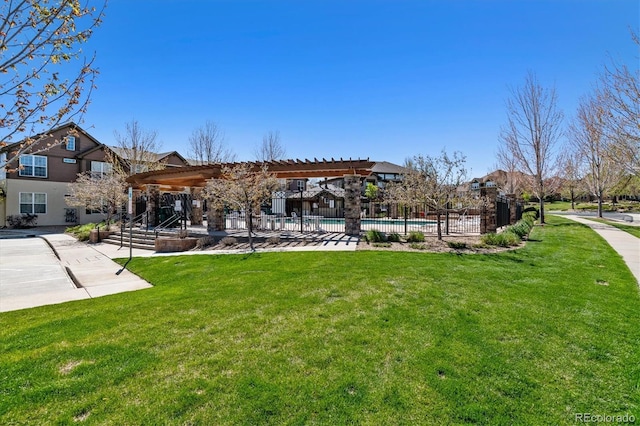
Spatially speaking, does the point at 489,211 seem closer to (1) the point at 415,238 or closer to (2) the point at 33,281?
(1) the point at 415,238

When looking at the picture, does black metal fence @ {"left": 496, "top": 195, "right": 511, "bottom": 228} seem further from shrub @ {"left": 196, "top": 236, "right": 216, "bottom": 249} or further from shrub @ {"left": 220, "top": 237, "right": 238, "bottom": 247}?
shrub @ {"left": 196, "top": 236, "right": 216, "bottom": 249}

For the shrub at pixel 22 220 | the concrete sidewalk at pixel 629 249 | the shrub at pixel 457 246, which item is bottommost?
the concrete sidewalk at pixel 629 249

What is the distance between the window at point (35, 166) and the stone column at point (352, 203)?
26.7 meters

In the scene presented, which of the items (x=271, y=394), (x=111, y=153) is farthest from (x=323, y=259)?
(x=111, y=153)

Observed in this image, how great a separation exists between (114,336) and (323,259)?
224 inches

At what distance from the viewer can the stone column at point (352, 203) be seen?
1451 centimetres

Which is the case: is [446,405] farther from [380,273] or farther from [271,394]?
[380,273]

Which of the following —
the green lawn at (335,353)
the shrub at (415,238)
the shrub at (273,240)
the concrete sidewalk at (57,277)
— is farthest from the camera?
the shrub at (273,240)

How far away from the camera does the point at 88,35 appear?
11.0 feet

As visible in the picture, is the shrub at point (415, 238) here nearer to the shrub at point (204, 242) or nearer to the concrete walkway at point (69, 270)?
the concrete walkway at point (69, 270)

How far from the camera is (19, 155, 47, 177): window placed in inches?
1022

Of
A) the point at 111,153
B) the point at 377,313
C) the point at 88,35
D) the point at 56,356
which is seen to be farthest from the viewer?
the point at 111,153

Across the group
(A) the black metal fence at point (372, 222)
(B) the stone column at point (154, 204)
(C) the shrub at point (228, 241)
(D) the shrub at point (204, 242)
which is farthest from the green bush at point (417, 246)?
(B) the stone column at point (154, 204)

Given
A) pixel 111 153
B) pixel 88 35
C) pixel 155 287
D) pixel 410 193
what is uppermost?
pixel 111 153
